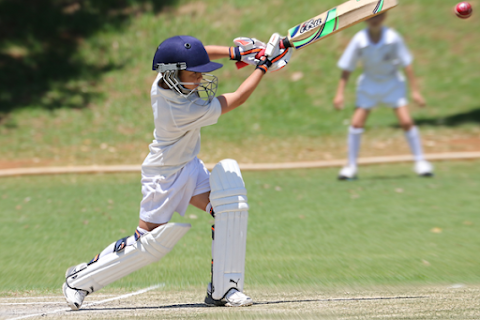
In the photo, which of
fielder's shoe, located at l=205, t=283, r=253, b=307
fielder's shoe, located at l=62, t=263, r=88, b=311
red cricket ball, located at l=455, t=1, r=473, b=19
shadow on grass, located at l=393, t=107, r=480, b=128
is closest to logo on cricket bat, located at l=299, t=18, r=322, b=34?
red cricket ball, located at l=455, t=1, r=473, b=19

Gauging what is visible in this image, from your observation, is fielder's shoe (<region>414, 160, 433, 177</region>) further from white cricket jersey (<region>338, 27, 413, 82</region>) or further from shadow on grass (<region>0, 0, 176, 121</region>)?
shadow on grass (<region>0, 0, 176, 121</region>)

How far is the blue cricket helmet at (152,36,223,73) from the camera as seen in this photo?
3.32 metres

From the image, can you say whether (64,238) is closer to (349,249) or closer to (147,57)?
(349,249)

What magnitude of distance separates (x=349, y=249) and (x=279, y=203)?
170cm

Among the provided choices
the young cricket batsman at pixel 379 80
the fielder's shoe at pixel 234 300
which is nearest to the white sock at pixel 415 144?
the young cricket batsman at pixel 379 80

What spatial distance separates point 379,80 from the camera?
761 centimetres

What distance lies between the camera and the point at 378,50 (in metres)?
7.41

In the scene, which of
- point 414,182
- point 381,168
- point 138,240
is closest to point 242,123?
point 381,168

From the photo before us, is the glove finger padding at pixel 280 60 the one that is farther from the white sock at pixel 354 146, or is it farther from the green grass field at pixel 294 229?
the white sock at pixel 354 146

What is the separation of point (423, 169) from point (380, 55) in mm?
1650

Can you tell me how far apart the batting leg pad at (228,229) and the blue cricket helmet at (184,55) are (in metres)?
0.67

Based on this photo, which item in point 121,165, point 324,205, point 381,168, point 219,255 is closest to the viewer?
point 219,255

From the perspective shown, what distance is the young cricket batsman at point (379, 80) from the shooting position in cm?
743

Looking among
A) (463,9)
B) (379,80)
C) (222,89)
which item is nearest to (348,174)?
(379,80)
